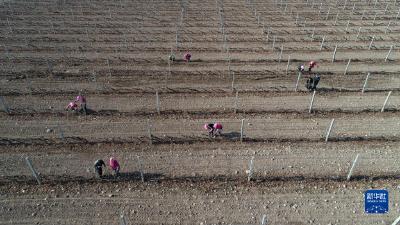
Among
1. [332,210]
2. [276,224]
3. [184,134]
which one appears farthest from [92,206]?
[332,210]

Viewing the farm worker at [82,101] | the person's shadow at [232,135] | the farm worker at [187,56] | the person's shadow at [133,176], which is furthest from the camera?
the farm worker at [187,56]

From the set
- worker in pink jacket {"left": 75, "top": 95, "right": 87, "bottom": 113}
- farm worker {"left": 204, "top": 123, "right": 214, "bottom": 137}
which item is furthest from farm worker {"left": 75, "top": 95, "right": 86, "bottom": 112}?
farm worker {"left": 204, "top": 123, "right": 214, "bottom": 137}

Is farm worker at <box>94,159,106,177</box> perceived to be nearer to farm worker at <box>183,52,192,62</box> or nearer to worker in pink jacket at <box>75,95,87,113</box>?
worker in pink jacket at <box>75,95,87,113</box>

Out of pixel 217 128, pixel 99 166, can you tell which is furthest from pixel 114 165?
pixel 217 128

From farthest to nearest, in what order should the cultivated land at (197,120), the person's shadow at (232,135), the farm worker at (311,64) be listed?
the farm worker at (311,64)
the person's shadow at (232,135)
the cultivated land at (197,120)

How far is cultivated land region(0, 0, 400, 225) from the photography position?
1319cm

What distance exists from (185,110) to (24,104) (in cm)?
880

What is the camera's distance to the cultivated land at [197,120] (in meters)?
13.2

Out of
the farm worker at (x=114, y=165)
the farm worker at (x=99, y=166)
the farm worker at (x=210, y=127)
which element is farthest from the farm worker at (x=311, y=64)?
the farm worker at (x=99, y=166)

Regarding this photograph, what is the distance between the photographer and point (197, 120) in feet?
58.3

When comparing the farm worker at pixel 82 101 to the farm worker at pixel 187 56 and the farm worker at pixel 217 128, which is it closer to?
the farm worker at pixel 217 128

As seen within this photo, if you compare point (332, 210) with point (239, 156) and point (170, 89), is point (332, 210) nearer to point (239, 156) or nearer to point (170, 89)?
point (239, 156)

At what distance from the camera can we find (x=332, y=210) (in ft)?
42.3

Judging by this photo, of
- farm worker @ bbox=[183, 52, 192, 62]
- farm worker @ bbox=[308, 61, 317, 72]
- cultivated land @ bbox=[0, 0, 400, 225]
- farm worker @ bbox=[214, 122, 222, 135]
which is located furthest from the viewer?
farm worker @ bbox=[183, 52, 192, 62]
